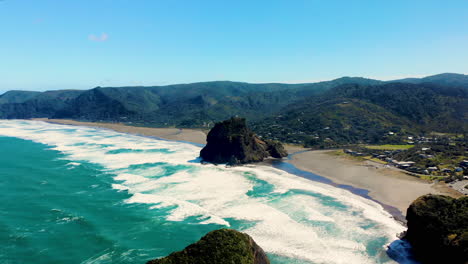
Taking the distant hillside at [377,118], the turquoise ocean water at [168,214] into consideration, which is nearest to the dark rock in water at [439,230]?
the turquoise ocean water at [168,214]

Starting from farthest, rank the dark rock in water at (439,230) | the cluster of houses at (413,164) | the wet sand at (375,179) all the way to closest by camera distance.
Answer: the cluster of houses at (413,164)
the wet sand at (375,179)
the dark rock in water at (439,230)

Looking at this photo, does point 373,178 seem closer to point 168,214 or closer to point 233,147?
point 233,147

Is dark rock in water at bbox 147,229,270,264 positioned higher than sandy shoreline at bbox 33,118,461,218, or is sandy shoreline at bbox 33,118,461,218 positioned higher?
dark rock in water at bbox 147,229,270,264

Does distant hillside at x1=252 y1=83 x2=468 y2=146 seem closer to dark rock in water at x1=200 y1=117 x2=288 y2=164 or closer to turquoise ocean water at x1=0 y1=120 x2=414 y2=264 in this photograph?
dark rock in water at x1=200 y1=117 x2=288 y2=164

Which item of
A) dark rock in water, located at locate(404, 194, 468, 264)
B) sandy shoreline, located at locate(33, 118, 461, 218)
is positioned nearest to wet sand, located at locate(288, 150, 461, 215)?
sandy shoreline, located at locate(33, 118, 461, 218)

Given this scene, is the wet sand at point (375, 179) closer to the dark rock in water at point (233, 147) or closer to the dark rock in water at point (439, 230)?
the dark rock in water at point (233, 147)

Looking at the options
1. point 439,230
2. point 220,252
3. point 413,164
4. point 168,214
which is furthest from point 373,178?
point 220,252
